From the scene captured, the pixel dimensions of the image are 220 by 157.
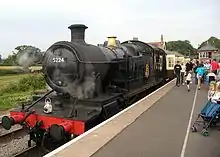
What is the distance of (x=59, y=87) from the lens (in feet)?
27.0

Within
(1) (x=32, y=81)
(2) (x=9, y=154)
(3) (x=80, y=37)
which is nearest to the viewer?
(2) (x=9, y=154)

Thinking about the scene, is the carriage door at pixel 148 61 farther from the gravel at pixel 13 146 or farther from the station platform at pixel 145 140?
the gravel at pixel 13 146

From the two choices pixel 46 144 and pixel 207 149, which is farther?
pixel 46 144

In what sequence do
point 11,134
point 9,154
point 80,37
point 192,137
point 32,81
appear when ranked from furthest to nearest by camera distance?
point 32,81, point 11,134, point 80,37, point 9,154, point 192,137

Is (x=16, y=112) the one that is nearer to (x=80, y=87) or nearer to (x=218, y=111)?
(x=80, y=87)

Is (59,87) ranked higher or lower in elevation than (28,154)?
higher

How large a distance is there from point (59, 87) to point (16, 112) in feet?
4.12

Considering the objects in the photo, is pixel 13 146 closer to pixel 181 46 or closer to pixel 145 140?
pixel 145 140

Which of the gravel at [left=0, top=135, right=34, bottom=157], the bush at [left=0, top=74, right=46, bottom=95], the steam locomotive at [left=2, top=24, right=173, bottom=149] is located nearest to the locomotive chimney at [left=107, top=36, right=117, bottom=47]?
the steam locomotive at [left=2, top=24, right=173, bottom=149]

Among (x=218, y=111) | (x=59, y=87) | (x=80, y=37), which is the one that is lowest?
(x=218, y=111)

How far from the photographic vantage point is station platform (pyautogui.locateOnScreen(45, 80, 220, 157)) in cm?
579

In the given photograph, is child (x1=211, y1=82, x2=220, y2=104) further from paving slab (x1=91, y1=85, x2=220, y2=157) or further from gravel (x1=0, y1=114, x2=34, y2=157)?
gravel (x1=0, y1=114, x2=34, y2=157)

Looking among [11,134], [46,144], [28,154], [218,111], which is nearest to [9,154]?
[28,154]

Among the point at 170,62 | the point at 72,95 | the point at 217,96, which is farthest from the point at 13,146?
the point at 170,62
